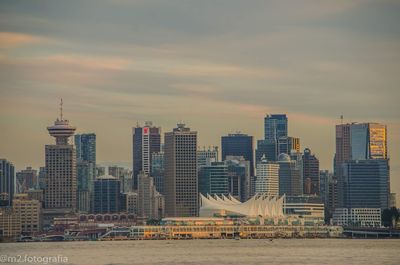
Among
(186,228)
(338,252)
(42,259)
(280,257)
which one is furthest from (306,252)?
(186,228)

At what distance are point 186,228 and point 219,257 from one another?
8050 centimetres

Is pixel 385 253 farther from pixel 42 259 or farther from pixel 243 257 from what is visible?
pixel 42 259

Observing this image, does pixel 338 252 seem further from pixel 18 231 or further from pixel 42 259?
pixel 18 231

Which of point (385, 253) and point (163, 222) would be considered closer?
point (385, 253)

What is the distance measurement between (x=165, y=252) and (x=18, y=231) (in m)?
76.0

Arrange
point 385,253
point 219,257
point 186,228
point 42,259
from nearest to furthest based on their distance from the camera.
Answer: point 42,259 → point 219,257 → point 385,253 → point 186,228

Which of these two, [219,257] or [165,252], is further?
[165,252]

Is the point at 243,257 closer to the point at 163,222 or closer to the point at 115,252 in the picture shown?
the point at 115,252

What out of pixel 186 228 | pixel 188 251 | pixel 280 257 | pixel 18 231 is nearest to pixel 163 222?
pixel 186 228

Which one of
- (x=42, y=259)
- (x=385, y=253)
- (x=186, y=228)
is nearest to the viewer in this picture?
(x=42, y=259)

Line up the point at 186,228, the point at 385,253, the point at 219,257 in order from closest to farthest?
→ the point at 219,257
the point at 385,253
the point at 186,228

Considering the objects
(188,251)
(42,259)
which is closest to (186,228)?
(188,251)

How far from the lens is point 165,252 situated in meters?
127

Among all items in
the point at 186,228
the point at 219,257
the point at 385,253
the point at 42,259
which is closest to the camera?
the point at 42,259
